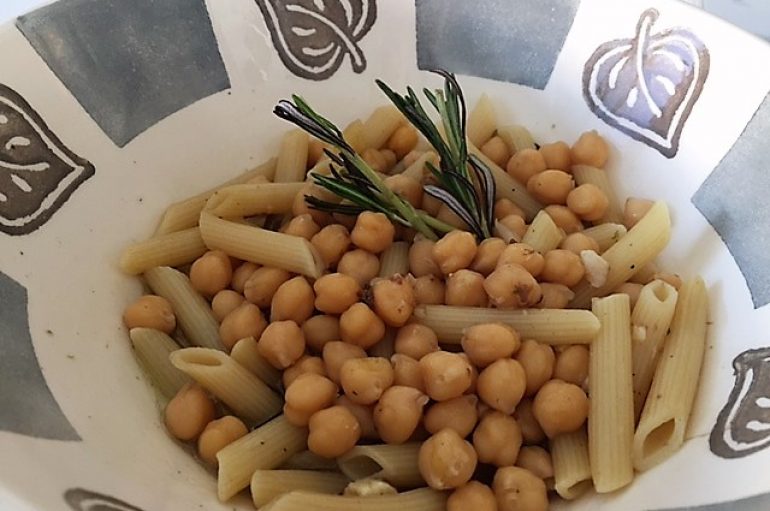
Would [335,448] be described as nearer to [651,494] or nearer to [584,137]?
[651,494]

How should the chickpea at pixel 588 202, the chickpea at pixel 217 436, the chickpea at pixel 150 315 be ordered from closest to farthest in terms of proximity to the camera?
1. the chickpea at pixel 217 436
2. the chickpea at pixel 150 315
3. the chickpea at pixel 588 202

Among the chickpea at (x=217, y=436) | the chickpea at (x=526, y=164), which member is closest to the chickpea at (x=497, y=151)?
the chickpea at (x=526, y=164)

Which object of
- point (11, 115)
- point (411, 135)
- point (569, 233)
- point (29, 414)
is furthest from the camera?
point (411, 135)

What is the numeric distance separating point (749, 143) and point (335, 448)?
2.13ft

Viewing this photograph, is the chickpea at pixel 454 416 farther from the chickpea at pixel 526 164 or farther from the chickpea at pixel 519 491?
the chickpea at pixel 526 164

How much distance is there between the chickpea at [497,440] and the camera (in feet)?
3.31

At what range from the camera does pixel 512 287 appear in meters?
1.07

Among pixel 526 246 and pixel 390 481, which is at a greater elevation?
pixel 526 246

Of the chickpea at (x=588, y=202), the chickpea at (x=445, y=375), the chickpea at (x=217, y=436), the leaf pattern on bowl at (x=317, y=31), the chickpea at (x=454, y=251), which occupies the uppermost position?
the leaf pattern on bowl at (x=317, y=31)

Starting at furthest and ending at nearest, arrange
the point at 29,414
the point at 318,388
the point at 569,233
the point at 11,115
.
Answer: the point at 569,233 < the point at 11,115 < the point at 318,388 < the point at 29,414

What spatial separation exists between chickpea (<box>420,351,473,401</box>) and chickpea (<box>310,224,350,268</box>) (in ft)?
0.77

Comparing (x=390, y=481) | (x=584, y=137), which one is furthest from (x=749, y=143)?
(x=390, y=481)

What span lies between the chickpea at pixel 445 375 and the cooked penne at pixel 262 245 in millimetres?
225

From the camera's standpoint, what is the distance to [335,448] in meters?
1.00
